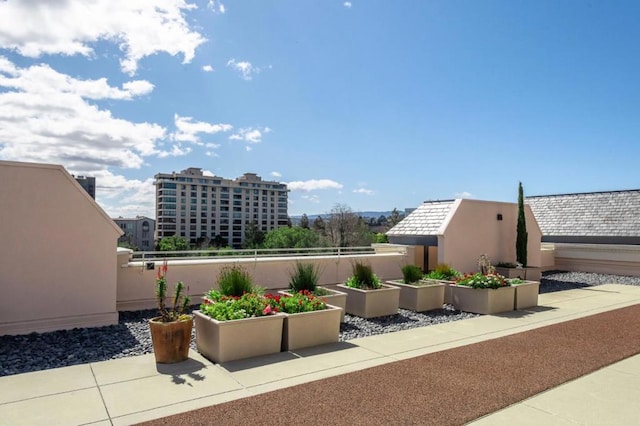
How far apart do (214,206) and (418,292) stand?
12074cm

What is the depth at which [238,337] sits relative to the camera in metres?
5.82

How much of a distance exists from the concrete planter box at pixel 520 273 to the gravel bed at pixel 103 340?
544cm

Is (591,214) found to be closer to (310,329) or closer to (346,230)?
(310,329)

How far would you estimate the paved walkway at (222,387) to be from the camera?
4.11m

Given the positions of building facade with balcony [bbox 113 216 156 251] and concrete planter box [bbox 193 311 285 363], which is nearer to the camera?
concrete planter box [bbox 193 311 285 363]

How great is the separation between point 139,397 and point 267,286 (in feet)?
19.7

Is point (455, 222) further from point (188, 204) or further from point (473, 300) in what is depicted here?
point (188, 204)

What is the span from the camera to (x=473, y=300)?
31.2 feet

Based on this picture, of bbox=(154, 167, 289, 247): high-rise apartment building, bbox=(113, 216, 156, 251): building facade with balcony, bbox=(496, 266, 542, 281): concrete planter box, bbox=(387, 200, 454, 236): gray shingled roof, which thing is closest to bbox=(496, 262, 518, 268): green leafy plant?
bbox=(496, 266, 542, 281): concrete planter box

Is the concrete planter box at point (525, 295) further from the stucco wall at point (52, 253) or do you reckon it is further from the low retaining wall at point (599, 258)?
the low retaining wall at point (599, 258)

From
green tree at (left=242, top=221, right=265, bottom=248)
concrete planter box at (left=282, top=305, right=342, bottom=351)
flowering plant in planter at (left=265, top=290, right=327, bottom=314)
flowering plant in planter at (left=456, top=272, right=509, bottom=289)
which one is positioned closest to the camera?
concrete planter box at (left=282, top=305, right=342, bottom=351)

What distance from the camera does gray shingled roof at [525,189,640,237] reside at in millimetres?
18578

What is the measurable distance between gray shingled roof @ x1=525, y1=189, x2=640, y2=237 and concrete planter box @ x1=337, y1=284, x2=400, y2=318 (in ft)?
47.0

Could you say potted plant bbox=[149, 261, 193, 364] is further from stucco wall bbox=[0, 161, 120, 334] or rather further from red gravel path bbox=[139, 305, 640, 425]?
stucco wall bbox=[0, 161, 120, 334]
